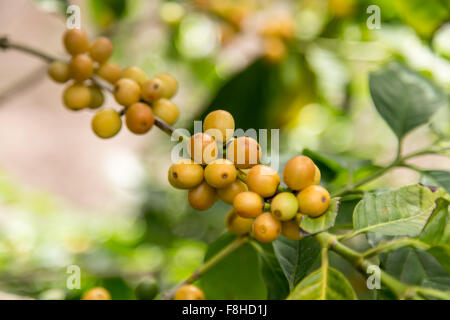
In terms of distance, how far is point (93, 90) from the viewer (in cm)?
52

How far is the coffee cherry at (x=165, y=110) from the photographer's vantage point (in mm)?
478

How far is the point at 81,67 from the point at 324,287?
1.13 feet

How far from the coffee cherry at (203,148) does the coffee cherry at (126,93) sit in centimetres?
12

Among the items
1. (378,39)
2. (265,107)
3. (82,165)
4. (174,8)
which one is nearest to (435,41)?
(378,39)

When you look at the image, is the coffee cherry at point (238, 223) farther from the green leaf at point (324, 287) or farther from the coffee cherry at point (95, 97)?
the coffee cherry at point (95, 97)

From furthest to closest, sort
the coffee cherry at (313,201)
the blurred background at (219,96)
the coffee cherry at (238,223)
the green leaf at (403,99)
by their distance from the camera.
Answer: the blurred background at (219,96)
the green leaf at (403,99)
the coffee cherry at (238,223)
the coffee cherry at (313,201)

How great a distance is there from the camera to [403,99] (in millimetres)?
624

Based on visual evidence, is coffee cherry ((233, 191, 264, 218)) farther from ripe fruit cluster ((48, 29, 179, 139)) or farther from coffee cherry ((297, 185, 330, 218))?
ripe fruit cluster ((48, 29, 179, 139))

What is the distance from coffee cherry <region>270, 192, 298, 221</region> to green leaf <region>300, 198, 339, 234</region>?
12 millimetres

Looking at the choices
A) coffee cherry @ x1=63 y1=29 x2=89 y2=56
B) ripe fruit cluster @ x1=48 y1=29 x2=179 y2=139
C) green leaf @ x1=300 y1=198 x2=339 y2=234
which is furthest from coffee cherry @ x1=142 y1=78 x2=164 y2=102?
green leaf @ x1=300 y1=198 x2=339 y2=234

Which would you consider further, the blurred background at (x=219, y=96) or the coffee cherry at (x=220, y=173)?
the blurred background at (x=219, y=96)

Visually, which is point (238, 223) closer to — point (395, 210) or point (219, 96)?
point (395, 210)

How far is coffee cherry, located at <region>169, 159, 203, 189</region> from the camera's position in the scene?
1.25ft

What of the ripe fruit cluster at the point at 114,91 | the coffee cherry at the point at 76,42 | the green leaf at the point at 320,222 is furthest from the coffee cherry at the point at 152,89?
the green leaf at the point at 320,222
